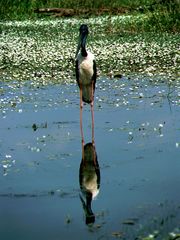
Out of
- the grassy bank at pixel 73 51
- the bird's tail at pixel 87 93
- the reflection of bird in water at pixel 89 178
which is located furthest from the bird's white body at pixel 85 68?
the grassy bank at pixel 73 51

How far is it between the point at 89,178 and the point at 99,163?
599 mm

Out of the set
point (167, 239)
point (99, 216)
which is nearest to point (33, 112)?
point (99, 216)

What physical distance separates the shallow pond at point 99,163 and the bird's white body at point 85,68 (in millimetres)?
632

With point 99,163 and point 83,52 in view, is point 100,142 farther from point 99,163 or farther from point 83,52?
point 83,52

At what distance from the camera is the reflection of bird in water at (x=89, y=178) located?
6557 mm

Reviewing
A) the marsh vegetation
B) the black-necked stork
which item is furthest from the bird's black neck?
the marsh vegetation

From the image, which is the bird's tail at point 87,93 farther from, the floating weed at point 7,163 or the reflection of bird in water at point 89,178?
the floating weed at point 7,163

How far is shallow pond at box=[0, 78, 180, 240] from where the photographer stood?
610 centimetres

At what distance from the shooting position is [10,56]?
19.5 m

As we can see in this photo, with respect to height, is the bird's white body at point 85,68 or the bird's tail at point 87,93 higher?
the bird's white body at point 85,68

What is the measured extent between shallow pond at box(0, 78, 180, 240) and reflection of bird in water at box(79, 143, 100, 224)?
48 millimetres

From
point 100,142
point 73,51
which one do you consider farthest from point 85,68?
point 73,51

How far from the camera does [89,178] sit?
7.67 metres

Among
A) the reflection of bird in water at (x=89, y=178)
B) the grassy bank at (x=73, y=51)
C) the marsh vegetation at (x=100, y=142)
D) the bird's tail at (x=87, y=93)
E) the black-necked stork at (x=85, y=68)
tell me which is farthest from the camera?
the grassy bank at (x=73, y=51)
